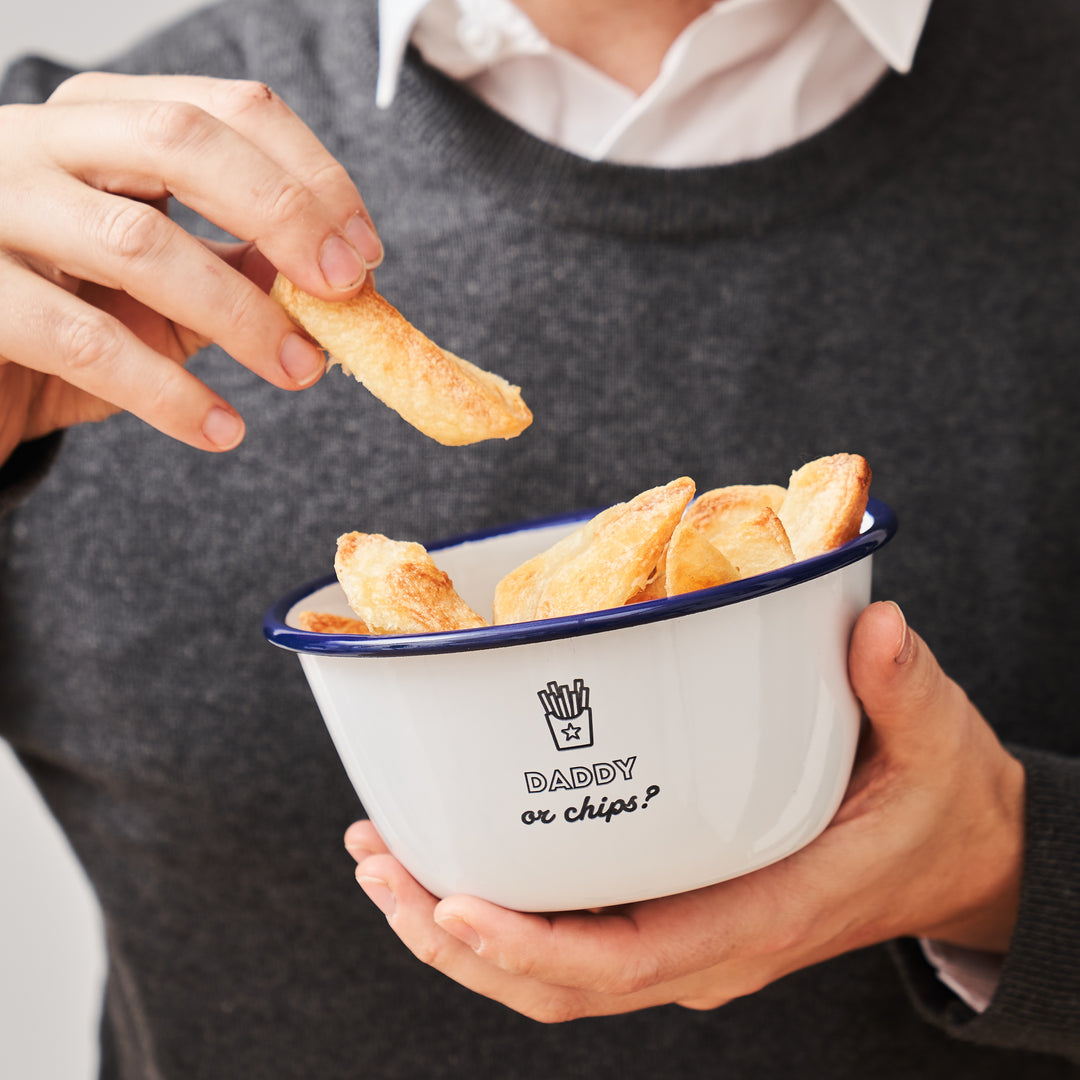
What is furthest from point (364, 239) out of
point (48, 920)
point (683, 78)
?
point (48, 920)

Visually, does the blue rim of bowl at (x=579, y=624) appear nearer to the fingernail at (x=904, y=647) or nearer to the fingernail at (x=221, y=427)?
the fingernail at (x=904, y=647)

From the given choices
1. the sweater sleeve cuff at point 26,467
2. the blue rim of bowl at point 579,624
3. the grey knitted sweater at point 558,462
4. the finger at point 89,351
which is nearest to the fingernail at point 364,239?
the finger at point 89,351

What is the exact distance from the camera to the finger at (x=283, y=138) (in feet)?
1.76

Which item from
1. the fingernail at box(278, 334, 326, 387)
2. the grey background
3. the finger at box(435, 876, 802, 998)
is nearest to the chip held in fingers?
the fingernail at box(278, 334, 326, 387)

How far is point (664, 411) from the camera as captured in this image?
0.98 m

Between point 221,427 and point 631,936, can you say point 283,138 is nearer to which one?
point 221,427

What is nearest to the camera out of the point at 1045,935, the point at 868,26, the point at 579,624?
the point at 579,624

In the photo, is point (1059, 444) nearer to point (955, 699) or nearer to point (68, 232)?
point (955, 699)

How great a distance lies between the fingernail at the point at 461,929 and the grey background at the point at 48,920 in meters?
1.20

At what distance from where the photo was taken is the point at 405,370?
512 mm

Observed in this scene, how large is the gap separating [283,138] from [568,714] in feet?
1.13

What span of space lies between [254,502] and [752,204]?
1.81 ft

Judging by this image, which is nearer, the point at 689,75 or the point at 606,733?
the point at 606,733

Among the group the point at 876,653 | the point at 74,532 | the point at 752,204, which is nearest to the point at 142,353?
the point at 876,653
